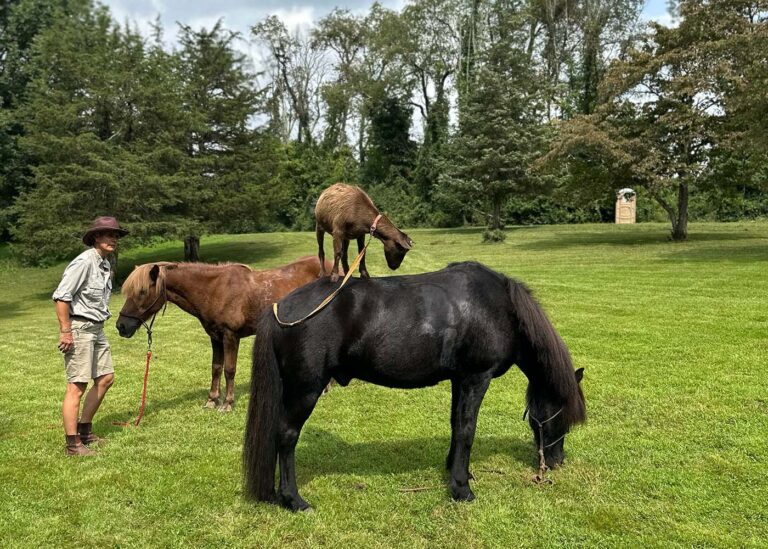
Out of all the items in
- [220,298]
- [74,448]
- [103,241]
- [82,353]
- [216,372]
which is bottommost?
[74,448]

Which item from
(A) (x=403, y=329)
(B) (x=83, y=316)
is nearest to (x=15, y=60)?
(B) (x=83, y=316)

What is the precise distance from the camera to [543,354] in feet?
13.4

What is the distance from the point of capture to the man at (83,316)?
486 cm

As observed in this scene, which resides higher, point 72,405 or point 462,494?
point 72,405

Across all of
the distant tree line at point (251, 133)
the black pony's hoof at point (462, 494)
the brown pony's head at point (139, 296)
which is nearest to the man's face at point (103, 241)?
the brown pony's head at point (139, 296)

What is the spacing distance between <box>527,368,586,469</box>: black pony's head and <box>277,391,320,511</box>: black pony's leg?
1.82m

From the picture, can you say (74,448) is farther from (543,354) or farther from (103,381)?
(543,354)

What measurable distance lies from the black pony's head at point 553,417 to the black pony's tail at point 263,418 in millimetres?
2092

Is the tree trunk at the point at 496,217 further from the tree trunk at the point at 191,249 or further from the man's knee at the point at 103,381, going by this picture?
the man's knee at the point at 103,381

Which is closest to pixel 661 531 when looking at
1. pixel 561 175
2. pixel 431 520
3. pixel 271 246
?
pixel 431 520

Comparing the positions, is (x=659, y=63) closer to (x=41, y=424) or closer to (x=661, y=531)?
(x=661, y=531)

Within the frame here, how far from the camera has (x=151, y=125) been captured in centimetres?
2206

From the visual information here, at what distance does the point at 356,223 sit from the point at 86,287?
267 cm

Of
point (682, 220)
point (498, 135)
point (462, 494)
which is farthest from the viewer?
point (498, 135)
